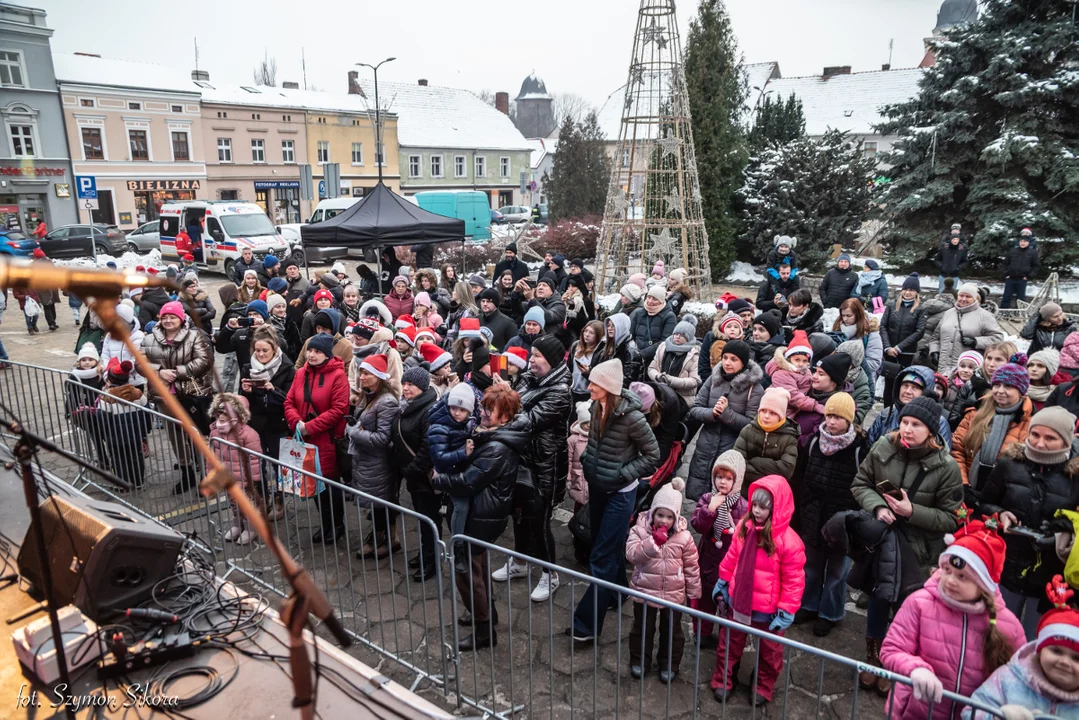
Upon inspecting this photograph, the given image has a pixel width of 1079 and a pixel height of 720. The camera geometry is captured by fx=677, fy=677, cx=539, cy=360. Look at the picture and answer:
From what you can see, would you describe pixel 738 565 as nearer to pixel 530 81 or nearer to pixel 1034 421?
pixel 1034 421

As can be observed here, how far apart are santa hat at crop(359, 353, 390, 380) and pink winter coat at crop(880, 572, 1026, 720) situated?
3733mm

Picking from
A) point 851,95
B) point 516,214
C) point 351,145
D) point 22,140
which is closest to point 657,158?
point 516,214

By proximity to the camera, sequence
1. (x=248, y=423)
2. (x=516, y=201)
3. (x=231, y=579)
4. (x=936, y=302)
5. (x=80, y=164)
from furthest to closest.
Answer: (x=516, y=201) < (x=80, y=164) < (x=936, y=302) < (x=248, y=423) < (x=231, y=579)

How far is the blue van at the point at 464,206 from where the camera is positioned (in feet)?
94.9

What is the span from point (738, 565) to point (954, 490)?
131cm

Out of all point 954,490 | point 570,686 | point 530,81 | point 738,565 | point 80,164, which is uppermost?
point 530,81

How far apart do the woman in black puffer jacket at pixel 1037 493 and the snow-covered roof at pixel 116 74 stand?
1610 inches

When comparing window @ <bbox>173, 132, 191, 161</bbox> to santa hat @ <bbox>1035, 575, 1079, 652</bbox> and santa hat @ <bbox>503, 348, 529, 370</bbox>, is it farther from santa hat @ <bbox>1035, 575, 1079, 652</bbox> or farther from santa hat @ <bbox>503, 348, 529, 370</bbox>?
santa hat @ <bbox>1035, 575, 1079, 652</bbox>

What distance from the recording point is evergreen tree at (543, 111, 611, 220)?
28922mm

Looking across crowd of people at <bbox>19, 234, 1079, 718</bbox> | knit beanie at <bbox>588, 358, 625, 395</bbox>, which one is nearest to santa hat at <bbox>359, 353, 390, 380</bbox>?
crowd of people at <bbox>19, 234, 1079, 718</bbox>

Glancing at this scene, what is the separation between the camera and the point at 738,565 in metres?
3.76

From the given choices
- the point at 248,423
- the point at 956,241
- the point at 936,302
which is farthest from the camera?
the point at 956,241

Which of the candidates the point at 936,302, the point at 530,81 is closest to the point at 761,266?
the point at 936,302

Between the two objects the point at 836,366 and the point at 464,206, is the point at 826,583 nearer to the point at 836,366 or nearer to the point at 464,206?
the point at 836,366
